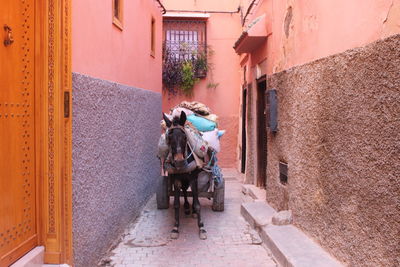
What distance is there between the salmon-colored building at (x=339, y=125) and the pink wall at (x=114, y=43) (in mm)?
2346

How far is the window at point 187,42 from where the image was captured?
1397 centimetres

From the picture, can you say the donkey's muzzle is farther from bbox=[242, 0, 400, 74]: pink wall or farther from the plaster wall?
the plaster wall

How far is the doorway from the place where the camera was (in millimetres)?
9320

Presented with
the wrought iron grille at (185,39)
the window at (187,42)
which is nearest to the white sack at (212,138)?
the window at (187,42)

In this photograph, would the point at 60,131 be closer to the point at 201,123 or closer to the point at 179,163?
the point at 179,163

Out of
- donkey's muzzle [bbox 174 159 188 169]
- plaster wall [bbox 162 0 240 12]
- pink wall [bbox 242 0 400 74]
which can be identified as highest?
plaster wall [bbox 162 0 240 12]

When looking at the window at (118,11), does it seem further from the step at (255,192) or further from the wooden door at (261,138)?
the step at (255,192)

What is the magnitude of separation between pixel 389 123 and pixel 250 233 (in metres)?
3.60

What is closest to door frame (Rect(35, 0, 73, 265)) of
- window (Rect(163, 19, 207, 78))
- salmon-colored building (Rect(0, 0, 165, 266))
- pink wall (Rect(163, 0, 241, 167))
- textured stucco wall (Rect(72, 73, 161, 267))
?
salmon-colored building (Rect(0, 0, 165, 266))

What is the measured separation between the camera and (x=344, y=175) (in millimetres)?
4184

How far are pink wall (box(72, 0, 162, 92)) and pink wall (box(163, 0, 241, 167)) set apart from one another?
4.47 meters

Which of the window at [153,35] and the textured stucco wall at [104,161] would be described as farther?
the window at [153,35]

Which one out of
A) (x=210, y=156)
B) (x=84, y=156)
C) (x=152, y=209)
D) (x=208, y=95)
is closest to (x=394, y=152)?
(x=84, y=156)

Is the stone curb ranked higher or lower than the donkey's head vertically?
lower
